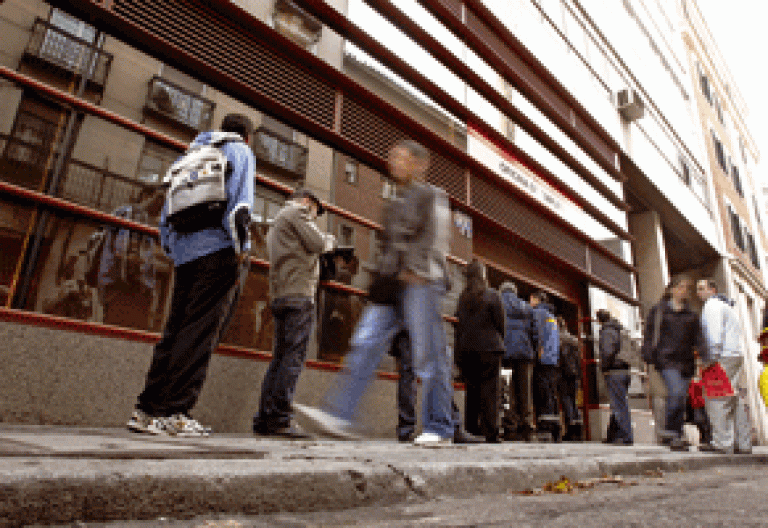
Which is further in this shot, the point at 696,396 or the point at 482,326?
the point at 696,396

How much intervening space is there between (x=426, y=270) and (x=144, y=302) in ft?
6.80

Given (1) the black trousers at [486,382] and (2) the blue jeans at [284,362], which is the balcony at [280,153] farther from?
(1) the black trousers at [486,382]

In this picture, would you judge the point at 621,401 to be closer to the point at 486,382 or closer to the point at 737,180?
the point at 486,382

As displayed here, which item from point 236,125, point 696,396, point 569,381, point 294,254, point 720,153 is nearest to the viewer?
point 236,125

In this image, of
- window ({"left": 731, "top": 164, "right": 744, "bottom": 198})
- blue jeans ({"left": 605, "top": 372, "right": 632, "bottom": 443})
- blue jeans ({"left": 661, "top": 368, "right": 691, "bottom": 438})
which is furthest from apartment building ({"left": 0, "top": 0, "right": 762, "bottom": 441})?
window ({"left": 731, "top": 164, "right": 744, "bottom": 198})

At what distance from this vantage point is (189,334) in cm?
286

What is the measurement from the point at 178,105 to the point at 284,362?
90.2 inches

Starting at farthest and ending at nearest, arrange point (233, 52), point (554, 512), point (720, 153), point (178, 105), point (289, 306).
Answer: point (720, 153), point (233, 52), point (178, 105), point (289, 306), point (554, 512)

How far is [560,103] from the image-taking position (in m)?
10.2

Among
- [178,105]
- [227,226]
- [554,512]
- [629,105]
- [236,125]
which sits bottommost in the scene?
[554,512]

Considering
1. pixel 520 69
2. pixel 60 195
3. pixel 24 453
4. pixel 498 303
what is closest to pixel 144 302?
pixel 60 195

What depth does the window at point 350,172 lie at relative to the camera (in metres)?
5.76

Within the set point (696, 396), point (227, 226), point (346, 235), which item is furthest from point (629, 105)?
point (227, 226)

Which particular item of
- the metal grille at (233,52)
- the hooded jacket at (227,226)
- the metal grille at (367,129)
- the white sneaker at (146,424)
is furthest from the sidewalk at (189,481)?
the metal grille at (367,129)
